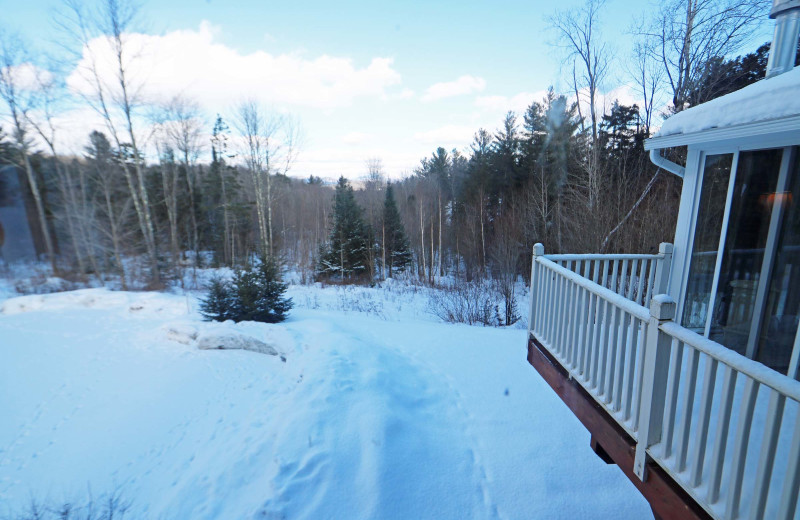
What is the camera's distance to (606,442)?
2.38 m

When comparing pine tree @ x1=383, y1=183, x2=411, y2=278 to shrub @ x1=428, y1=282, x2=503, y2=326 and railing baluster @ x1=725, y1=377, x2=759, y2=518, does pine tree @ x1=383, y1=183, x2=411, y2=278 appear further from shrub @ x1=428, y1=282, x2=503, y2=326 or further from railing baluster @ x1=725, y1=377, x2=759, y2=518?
railing baluster @ x1=725, y1=377, x2=759, y2=518

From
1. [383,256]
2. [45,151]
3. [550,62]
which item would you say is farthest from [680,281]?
[45,151]

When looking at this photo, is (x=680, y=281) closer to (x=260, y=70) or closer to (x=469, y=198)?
(x=260, y=70)

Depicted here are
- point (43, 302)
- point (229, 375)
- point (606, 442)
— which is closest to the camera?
point (606, 442)

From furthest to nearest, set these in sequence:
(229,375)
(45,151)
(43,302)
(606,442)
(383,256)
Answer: (383,256) → (45,151) → (43,302) → (229,375) → (606,442)

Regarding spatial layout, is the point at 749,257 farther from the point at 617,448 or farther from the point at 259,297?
the point at 259,297

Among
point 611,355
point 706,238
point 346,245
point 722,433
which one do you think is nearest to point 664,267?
point 706,238

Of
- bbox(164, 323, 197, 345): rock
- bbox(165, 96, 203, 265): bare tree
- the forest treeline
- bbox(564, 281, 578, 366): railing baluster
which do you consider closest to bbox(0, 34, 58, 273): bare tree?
the forest treeline

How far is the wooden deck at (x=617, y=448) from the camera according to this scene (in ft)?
5.74

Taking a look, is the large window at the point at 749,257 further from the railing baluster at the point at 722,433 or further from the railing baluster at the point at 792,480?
the railing baluster at the point at 792,480

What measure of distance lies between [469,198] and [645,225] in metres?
13.6

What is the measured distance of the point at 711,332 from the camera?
10.8 feet

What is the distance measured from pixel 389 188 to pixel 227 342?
17.7 m

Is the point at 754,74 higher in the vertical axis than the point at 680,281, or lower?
higher
